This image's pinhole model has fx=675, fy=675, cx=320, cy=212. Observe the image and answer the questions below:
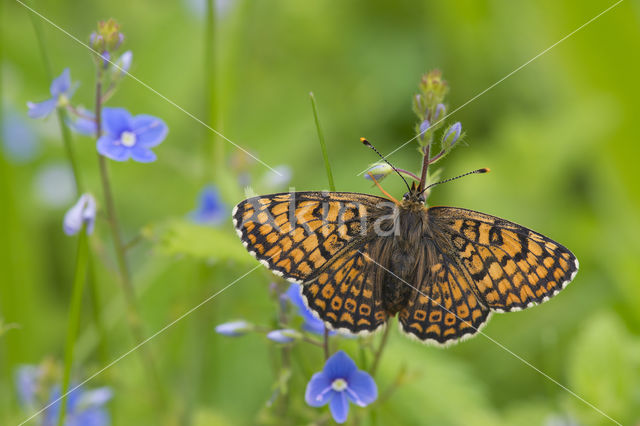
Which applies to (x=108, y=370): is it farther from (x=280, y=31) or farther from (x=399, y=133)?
(x=280, y=31)

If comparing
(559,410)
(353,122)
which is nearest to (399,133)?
(353,122)

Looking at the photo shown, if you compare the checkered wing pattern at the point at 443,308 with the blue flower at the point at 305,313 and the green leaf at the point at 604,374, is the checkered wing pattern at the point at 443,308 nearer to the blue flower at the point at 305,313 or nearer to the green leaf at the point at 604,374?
the blue flower at the point at 305,313

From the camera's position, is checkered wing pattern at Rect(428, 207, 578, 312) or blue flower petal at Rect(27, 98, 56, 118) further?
checkered wing pattern at Rect(428, 207, 578, 312)

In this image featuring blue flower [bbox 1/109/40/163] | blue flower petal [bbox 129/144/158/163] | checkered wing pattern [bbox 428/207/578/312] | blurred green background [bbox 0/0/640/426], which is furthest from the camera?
blue flower [bbox 1/109/40/163]

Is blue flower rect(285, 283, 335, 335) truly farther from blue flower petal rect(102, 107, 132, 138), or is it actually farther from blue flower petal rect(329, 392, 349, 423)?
blue flower petal rect(102, 107, 132, 138)

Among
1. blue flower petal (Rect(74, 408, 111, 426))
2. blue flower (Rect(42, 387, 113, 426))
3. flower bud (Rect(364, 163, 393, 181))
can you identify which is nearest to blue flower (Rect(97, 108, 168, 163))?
flower bud (Rect(364, 163, 393, 181))

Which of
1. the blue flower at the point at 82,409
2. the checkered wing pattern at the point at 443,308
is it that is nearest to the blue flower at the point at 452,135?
the checkered wing pattern at the point at 443,308
